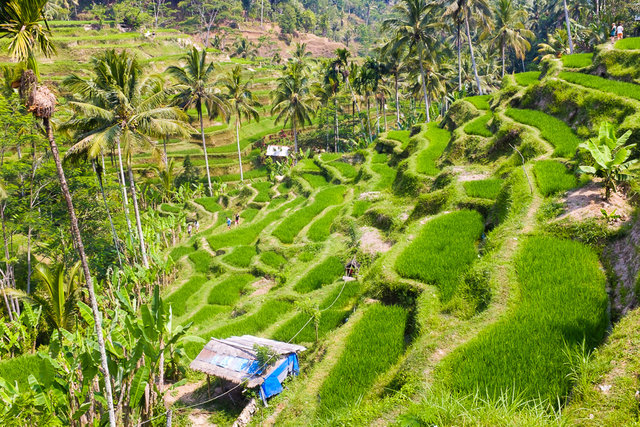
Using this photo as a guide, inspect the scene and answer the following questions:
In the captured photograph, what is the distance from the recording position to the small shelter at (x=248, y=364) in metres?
8.60

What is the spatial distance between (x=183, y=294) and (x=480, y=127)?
15.8m

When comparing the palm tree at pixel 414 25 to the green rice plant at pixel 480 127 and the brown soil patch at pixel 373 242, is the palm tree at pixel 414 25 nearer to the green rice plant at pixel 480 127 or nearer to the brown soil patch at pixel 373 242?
the green rice plant at pixel 480 127

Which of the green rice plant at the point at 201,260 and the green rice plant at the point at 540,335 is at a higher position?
the green rice plant at the point at 540,335

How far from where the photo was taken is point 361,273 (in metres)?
13.2

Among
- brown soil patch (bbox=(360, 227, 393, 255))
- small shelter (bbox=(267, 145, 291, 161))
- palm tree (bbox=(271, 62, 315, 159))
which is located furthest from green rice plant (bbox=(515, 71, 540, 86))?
small shelter (bbox=(267, 145, 291, 161))

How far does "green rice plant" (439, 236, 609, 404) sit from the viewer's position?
549 centimetres

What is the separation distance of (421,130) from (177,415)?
844 inches

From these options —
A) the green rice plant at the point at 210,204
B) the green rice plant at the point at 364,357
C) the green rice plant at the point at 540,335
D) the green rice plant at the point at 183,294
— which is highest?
the green rice plant at the point at 540,335

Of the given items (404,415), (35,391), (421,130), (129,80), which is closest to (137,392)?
(35,391)

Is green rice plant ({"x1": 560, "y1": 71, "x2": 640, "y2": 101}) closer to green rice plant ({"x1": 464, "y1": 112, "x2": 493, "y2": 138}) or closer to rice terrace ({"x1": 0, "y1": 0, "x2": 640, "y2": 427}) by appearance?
rice terrace ({"x1": 0, "y1": 0, "x2": 640, "y2": 427})

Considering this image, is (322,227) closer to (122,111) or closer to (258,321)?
(258,321)

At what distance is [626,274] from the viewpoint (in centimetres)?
686

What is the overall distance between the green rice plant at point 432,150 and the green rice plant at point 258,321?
27.9ft

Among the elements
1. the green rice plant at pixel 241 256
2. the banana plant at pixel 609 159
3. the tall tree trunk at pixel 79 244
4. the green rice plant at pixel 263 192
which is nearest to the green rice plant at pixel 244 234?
the green rice plant at pixel 241 256
